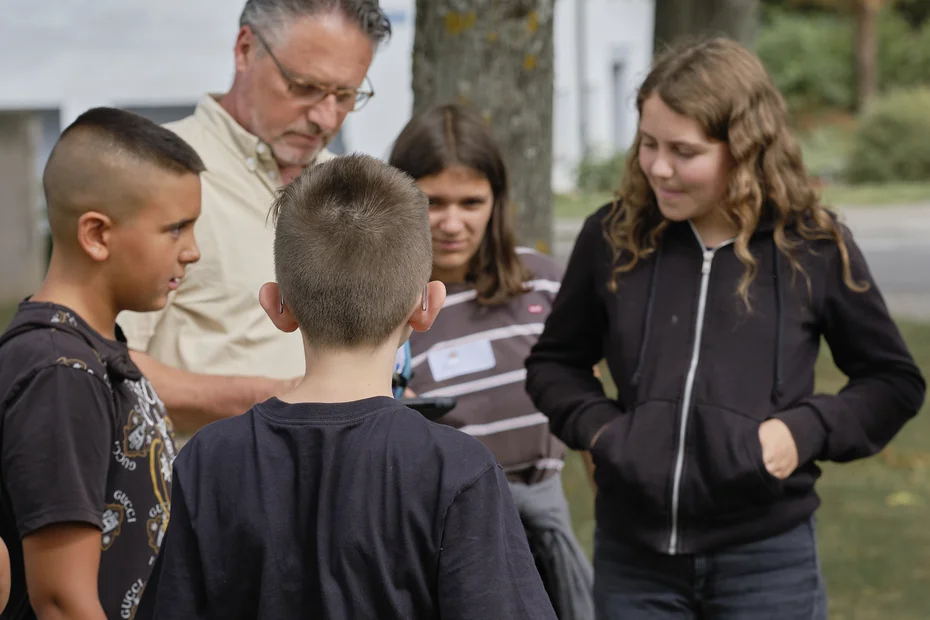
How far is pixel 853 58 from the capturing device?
38.4m

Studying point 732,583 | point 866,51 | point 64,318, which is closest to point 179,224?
point 64,318

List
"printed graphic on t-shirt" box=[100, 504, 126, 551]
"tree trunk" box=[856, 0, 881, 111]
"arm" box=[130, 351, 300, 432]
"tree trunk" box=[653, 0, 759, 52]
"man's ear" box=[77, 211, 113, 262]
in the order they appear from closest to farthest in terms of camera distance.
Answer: "printed graphic on t-shirt" box=[100, 504, 126, 551]
"man's ear" box=[77, 211, 113, 262]
"arm" box=[130, 351, 300, 432]
"tree trunk" box=[653, 0, 759, 52]
"tree trunk" box=[856, 0, 881, 111]

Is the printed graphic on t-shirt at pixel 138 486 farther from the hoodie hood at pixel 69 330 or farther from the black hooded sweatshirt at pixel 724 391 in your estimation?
the black hooded sweatshirt at pixel 724 391

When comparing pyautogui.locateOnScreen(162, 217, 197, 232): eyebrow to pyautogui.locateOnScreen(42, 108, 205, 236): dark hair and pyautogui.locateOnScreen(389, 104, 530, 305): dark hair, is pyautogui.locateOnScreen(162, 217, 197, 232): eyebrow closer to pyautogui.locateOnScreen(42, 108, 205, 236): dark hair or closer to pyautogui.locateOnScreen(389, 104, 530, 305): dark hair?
pyautogui.locateOnScreen(42, 108, 205, 236): dark hair

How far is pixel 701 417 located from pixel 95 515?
4.38 feet

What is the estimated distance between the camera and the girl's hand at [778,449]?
9.06ft

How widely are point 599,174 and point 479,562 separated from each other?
83.2 ft

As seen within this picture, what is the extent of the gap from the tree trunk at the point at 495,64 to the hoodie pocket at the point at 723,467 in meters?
2.89

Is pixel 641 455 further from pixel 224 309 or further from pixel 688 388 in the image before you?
pixel 224 309

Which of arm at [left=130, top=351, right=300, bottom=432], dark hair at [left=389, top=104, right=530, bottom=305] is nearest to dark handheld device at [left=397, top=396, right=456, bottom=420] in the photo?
arm at [left=130, top=351, right=300, bottom=432]

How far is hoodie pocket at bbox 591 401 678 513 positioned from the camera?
2.81 m

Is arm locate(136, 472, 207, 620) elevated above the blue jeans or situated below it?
above

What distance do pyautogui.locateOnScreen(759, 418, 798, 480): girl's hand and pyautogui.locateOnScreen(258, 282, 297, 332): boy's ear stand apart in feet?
4.18

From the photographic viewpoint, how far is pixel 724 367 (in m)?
2.86
